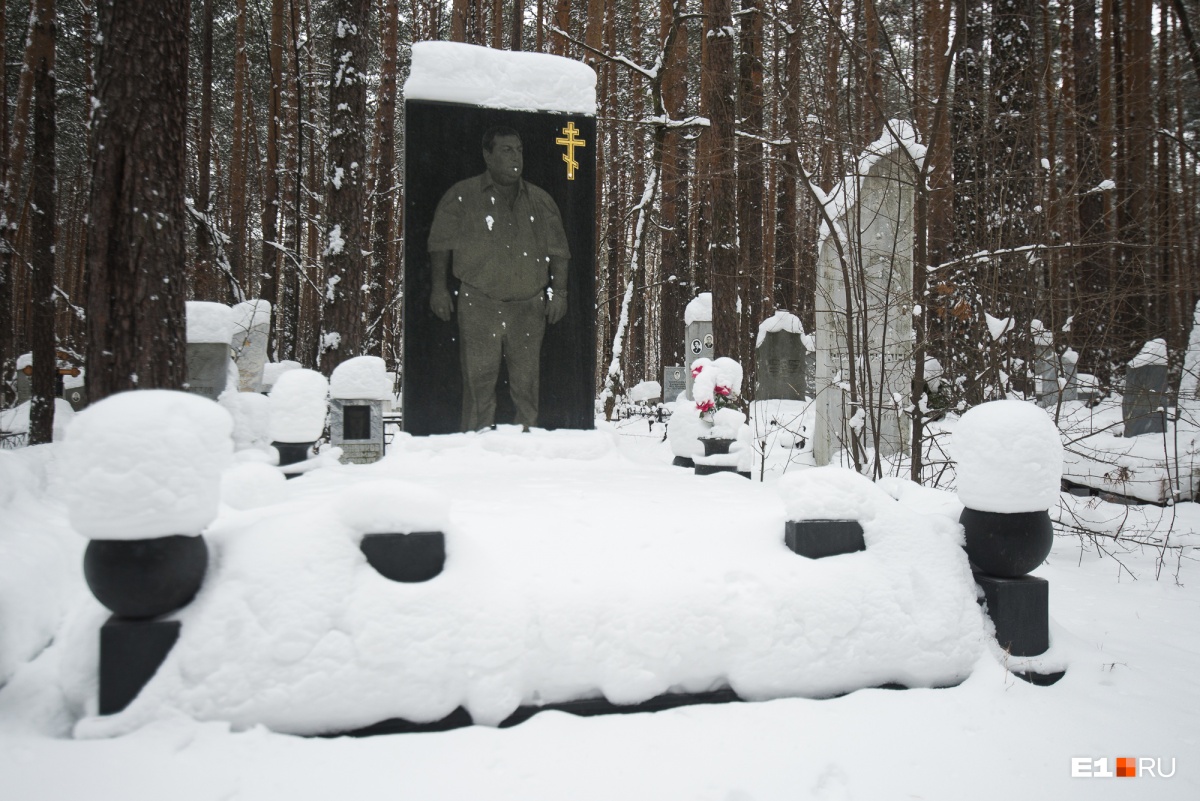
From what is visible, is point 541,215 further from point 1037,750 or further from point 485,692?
point 1037,750

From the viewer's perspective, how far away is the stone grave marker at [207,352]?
7.26m

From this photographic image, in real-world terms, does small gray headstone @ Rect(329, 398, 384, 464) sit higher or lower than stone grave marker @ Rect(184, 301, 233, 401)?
lower

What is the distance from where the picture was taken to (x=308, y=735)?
2283 millimetres

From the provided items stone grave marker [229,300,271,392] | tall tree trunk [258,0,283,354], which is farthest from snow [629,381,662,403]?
stone grave marker [229,300,271,392]

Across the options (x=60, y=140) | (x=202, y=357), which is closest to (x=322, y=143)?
(x=60, y=140)

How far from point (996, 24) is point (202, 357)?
10.1 meters

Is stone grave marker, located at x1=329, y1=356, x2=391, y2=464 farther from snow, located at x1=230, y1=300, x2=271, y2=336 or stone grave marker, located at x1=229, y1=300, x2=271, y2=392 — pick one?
stone grave marker, located at x1=229, y1=300, x2=271, y2=392

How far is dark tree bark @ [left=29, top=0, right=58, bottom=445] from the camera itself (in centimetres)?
892

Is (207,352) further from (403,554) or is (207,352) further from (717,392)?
(403,554)

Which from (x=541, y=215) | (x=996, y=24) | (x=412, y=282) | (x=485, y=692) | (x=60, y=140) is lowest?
(x=485, y=692)

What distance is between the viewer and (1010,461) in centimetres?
286

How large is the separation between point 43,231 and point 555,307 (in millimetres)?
7670

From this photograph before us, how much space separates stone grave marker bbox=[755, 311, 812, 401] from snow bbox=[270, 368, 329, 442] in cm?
863

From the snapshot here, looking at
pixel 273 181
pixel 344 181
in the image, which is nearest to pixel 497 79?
pixel 344 181
